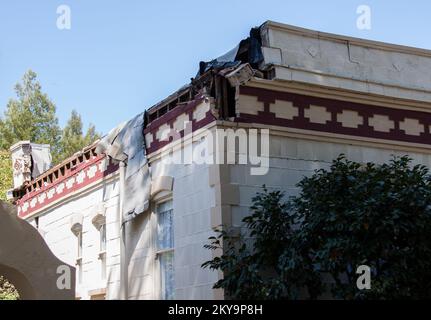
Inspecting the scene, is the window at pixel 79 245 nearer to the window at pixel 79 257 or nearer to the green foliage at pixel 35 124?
the window at pixel 79 257

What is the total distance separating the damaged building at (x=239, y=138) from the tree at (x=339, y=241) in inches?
27.8

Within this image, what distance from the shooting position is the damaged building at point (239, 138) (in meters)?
12.0

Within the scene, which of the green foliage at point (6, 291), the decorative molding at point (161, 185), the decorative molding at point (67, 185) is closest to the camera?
the decorative molding at point (161, 185)

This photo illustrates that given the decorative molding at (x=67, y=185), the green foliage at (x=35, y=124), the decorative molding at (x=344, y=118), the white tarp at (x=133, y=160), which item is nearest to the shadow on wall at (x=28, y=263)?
the white tarp at (x=133, y=160)

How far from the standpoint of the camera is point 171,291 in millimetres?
13234

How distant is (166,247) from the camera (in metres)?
13.4

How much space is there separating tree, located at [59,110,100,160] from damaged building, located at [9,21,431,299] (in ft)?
75.4

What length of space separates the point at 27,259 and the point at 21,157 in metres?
11.0

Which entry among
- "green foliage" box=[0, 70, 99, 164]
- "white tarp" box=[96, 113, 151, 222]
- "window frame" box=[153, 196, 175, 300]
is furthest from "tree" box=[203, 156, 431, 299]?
"green foliage" box=[0, 70, 99, 164]

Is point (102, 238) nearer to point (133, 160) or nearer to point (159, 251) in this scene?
point (133, 160)

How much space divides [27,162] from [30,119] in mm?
17221
